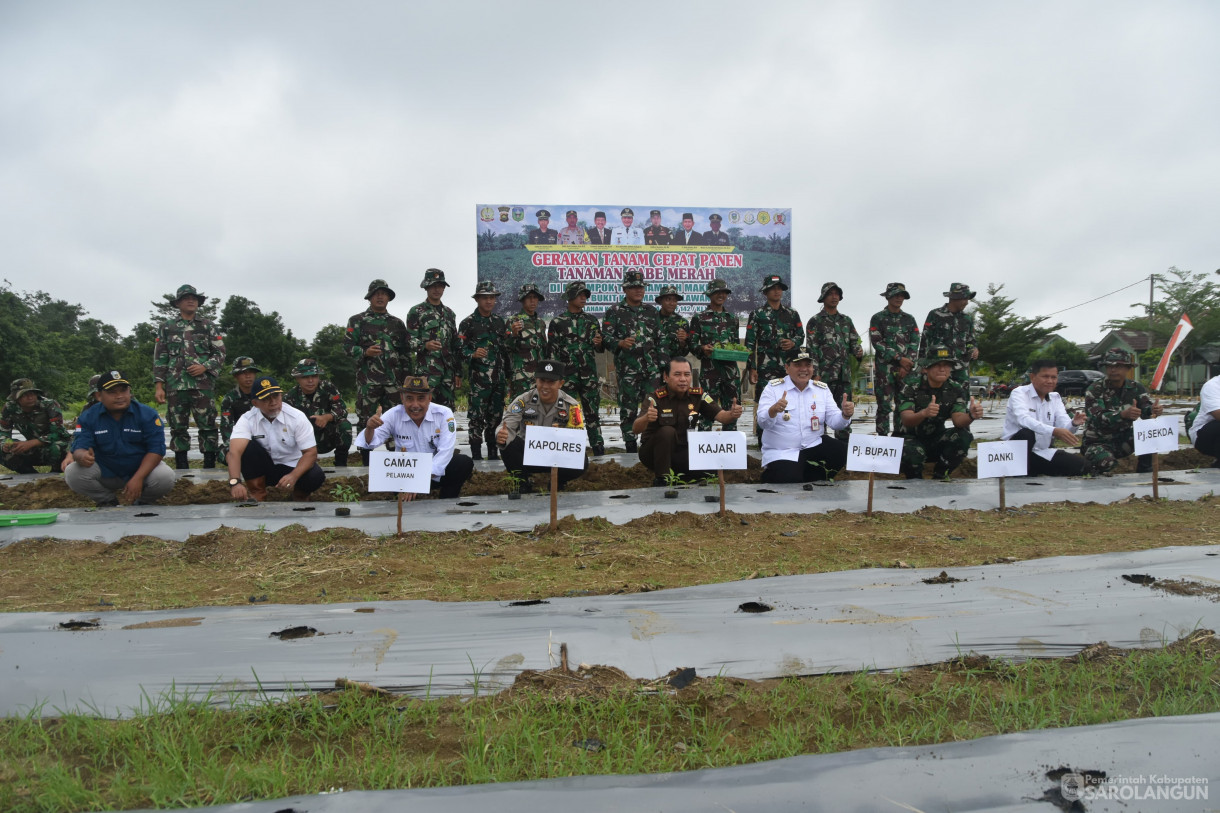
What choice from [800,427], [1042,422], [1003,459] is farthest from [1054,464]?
[800,427]

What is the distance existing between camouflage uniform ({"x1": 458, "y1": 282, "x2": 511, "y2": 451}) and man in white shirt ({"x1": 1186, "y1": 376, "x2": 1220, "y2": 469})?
20.5ft

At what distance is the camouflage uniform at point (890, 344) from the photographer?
7.53 meters

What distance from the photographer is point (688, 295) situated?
1184 cm

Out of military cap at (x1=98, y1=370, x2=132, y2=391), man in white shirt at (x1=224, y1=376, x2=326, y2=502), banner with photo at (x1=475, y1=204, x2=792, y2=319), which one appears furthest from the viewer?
banner with photo at (x1=475, y1=204, x2=792, y2=319)

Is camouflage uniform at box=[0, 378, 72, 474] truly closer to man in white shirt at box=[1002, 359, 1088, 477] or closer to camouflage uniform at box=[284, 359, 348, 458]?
camouflage uniform at box=[284, 359, 348, 458]

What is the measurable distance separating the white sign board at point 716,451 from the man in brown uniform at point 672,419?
1218 mm

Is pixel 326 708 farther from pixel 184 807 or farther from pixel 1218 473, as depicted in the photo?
pixel 1218 473

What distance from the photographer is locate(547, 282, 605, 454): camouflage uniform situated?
727 centimetres

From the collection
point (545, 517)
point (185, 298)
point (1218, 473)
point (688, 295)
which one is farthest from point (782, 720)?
point (688, 295)

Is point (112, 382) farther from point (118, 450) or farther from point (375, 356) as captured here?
point (375, 356)

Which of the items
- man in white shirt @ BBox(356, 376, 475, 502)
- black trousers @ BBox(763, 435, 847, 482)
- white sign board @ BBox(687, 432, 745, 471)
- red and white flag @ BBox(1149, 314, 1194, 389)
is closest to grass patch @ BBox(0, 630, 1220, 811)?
white sign board @ BBox(687, 432, 745, 471)

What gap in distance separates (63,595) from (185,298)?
4.83 meters

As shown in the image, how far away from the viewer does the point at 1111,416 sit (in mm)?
6539

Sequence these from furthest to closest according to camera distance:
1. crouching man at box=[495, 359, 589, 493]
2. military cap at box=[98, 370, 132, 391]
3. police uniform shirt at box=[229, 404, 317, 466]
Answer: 1. police uniform shirt at box=[229, 404, 317, 466]
2. crouching man at box=[495, 359, 589, 493]
3. military cap at box=[98, 370, 132, 391]
